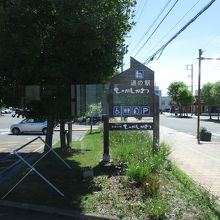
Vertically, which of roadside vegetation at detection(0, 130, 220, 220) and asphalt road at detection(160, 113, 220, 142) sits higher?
roadside vegetation at detection(0, 130, 220, 220)

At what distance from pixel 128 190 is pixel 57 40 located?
4.88 m

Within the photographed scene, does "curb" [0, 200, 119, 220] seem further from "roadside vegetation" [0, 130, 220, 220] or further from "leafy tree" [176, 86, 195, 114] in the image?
"leafy tree" [176, 86, 195, 114]

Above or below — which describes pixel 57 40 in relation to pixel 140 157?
above

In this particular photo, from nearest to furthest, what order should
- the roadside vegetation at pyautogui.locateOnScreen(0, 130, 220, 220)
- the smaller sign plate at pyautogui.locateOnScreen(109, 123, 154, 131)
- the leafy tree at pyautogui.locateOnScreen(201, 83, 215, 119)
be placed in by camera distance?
the roadside vegetation at pyautogui.locateOnScreen(0, 130, 220, 220)
the smaller sign plate at pyautogui.locateOnScreen(109, 123, 154, 131)
the leafy tree at pyautogui.locateOnScreen(201, 83, 215, 119)

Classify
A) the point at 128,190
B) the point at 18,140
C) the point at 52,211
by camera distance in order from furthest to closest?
the point at 18,140, the point at 128,190, the point at 52,211

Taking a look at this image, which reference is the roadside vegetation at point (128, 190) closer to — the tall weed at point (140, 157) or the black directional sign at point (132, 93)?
the tall weed at point (140, 157)

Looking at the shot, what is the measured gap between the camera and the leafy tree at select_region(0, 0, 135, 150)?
12.7m

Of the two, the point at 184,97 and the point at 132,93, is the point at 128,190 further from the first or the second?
the point at 184,97

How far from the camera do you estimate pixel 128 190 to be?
10203mm

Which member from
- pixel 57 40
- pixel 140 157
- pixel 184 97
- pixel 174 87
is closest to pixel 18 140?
pixel 57 40

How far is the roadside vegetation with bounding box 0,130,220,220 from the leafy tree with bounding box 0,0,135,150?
8.17 ft

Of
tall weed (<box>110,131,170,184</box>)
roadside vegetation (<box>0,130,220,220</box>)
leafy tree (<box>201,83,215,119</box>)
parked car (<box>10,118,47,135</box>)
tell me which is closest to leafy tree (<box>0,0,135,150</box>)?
tall weed (<box>110,131,170,184</box>)

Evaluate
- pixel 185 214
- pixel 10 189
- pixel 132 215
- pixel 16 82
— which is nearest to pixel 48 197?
pixel 10 189

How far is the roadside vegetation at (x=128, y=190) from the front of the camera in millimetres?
8703
